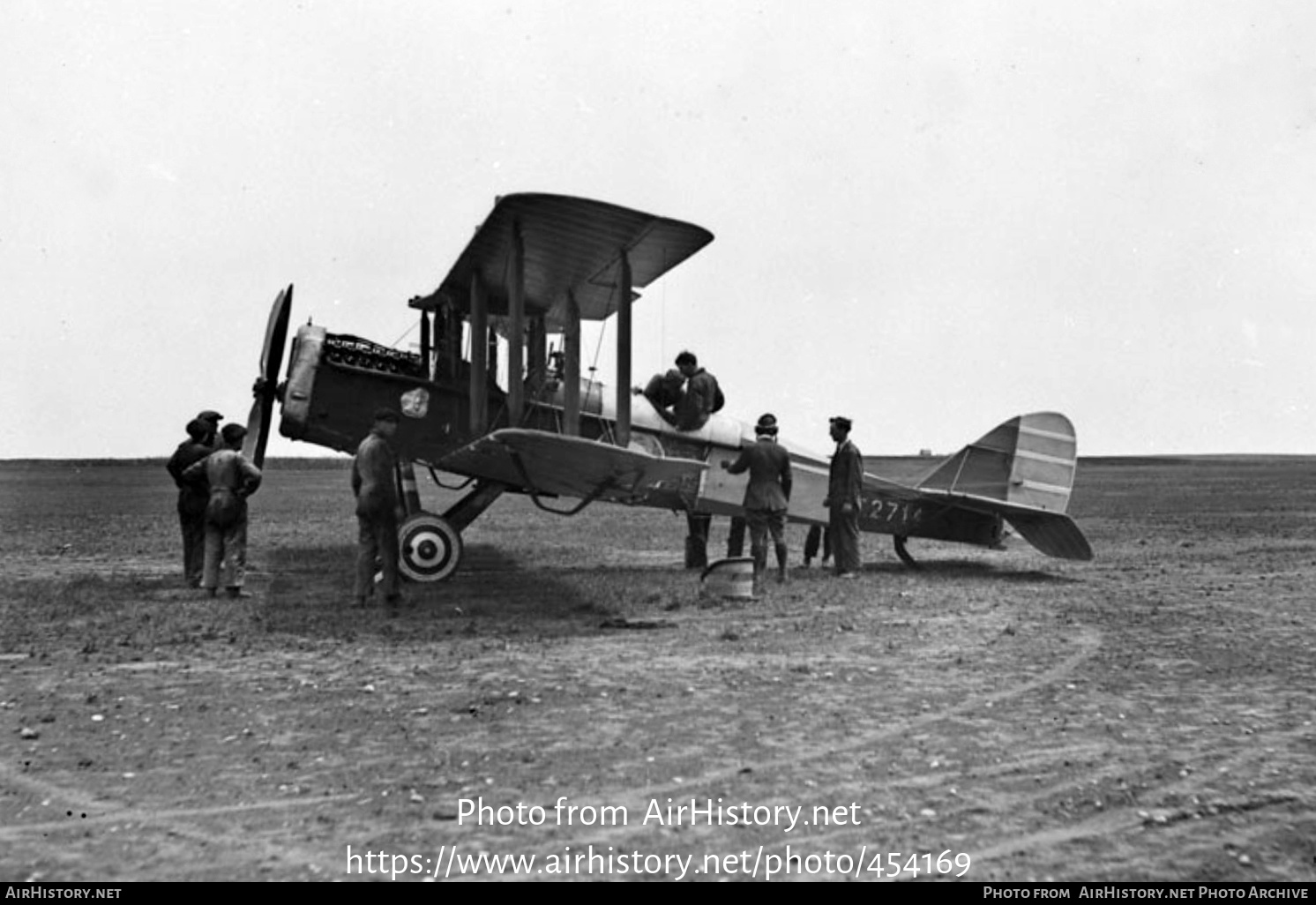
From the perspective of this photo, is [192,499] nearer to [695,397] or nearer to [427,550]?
[427,550]

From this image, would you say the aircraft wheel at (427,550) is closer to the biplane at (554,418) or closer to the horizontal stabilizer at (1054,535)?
the biplane at (554,418)

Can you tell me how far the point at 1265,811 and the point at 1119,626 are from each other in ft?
14.1

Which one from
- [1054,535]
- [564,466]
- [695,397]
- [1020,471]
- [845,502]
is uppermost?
[695,397]

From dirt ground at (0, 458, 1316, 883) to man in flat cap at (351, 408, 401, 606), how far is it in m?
0.26

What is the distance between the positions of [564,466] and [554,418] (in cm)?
230

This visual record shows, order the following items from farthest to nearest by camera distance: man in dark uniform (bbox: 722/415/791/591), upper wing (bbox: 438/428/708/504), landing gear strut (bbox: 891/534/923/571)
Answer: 1. landing gear strut (bbox: 891/534/923/571)
2. man in dark uniform (bbox: 722/415/791/591)
3. upper wing (bbox: 438/428/708/504)

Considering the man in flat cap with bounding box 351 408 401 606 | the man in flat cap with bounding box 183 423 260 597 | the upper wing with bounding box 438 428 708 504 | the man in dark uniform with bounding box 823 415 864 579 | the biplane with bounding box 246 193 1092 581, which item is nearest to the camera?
the upper wing with bounding box 438 428 708 504

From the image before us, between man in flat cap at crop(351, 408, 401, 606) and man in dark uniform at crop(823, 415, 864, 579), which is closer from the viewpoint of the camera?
man in flat cap at crop(351, 408, 401, 606)

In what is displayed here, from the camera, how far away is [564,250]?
355 inches

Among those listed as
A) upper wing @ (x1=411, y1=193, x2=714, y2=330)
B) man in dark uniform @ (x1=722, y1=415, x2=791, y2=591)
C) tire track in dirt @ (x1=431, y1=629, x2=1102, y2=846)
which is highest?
upper wing @ (x1=411, y1=193, x2=714, y2=330)

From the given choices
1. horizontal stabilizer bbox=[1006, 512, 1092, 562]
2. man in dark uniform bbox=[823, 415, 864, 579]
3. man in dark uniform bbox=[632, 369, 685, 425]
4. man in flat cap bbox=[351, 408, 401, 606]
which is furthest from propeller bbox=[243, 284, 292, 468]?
horizontal stabilizer bbox=[1006, 512, 1092, 562]

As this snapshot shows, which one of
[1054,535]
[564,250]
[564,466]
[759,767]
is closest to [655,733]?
[759,767]

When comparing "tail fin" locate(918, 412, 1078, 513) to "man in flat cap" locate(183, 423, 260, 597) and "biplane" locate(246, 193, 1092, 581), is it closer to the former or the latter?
"biplane" locate(246, 193, 1092, 581)

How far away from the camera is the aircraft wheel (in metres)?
9.58
